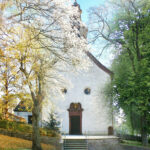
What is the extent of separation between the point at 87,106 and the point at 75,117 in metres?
1.88

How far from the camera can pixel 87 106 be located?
2703 cm

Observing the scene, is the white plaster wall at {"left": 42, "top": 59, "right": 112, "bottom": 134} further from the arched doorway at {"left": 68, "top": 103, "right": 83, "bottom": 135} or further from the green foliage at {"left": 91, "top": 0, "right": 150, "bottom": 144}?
the green foliage at {"left": 91, "top": 0, "right": 150, "bottom": 144}

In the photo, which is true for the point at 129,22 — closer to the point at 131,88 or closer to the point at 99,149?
the point at 131,88

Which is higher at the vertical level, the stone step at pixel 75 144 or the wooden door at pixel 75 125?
the wooden door at pixel 75 125

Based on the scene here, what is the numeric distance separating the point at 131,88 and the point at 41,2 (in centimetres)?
1147

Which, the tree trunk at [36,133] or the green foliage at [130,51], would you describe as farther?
the green foliage at [130,51]

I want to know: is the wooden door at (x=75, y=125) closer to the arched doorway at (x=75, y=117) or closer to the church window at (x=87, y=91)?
the arched doorway at (x=75, y=117)

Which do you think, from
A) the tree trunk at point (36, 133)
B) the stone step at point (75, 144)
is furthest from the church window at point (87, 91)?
the tree trunk at point (36, 133)

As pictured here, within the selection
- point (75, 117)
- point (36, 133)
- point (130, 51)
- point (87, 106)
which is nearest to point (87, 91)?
point (87, 106)

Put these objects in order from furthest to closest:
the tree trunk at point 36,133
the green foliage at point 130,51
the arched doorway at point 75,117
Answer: the arched doorway at point 75,117, the green foliage at point 130,51, the tree trunk at point 36,133

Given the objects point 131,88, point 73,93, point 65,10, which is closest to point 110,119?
point 73,93

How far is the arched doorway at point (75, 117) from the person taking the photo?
26609mm

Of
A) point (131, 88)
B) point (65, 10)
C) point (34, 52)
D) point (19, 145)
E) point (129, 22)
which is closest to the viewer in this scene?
point (65, 10)

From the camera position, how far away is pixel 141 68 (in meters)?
20.3
